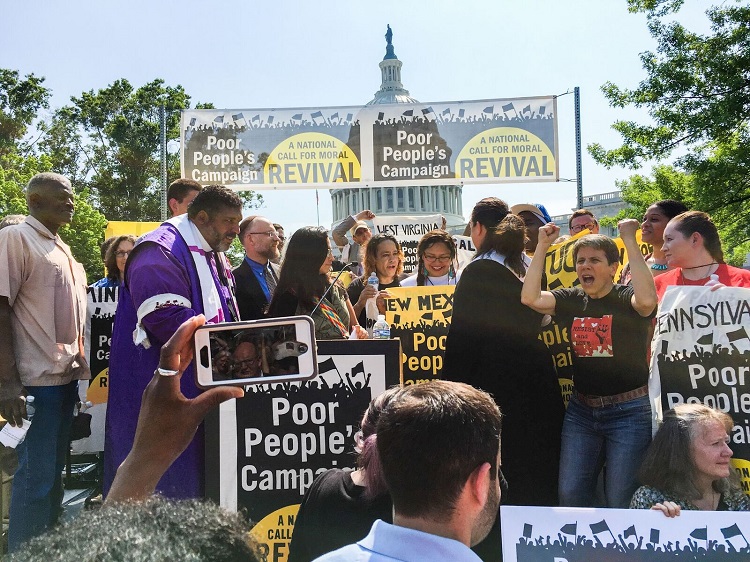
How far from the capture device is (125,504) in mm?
1151

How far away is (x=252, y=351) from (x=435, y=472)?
0.96 meters

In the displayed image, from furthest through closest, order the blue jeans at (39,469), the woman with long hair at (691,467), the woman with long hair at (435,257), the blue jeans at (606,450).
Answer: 1. the woman with long hair at (435,257)
2. the blue jeans at (39,469)
3. the blue jeans at (606,450)
4. the woman with long hair at (691,467)

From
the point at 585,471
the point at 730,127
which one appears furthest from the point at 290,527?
the point at 730,127

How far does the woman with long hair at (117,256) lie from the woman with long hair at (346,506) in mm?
3590

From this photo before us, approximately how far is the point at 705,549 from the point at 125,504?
2072 mm

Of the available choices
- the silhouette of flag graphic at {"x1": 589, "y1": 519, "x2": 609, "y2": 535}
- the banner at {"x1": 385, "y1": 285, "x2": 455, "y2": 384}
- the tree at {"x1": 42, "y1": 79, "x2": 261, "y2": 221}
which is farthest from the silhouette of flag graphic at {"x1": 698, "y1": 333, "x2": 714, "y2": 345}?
the tree at {"x1": 42, "y1": 79, "x2": 261, "y2": 221}

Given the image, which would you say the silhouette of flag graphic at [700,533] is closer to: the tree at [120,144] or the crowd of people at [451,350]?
the crowd of people at [451,350]

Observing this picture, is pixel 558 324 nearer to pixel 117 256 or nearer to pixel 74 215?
pixel 117 256

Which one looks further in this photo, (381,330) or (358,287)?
(358,287)

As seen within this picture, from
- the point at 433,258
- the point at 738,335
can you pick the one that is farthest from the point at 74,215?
the point at 738,335

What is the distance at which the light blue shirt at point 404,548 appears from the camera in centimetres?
151

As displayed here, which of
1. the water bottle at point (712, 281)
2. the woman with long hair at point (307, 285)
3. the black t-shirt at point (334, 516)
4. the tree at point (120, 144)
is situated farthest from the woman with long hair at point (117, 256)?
the tree at point (120, 144)

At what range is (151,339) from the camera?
3.18 m

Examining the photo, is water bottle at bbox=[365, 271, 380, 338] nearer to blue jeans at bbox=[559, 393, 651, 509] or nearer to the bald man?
blue jeans at bbox=[559, 393, 651, 509]
